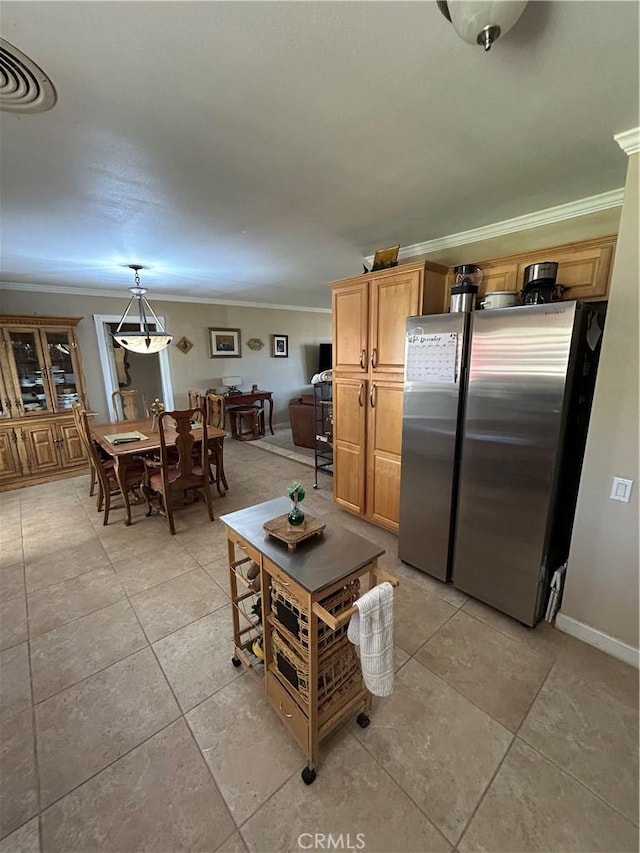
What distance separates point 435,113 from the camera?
4.30ft

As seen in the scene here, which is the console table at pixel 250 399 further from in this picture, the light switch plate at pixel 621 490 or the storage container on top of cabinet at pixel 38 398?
the light switch plate at pixel 621 490

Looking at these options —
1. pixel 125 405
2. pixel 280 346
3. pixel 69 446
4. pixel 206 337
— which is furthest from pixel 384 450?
pixel 280 346

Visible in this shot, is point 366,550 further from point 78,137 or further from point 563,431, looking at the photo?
point 78,137

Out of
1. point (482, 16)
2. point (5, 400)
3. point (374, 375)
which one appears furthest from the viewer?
point (5, 400)

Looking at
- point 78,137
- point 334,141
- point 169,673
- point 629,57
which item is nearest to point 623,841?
point 169,673

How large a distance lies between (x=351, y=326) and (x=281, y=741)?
2741 millimetres

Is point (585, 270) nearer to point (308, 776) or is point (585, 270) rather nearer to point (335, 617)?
point (335, 617)

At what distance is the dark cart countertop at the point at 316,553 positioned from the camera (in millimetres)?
1179

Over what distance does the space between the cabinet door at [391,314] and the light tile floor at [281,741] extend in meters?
1.75

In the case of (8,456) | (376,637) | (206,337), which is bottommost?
(8,456)

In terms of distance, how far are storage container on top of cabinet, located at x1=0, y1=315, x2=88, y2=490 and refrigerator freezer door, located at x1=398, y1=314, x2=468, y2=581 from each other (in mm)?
4403

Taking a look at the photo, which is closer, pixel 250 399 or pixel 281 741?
pixel 281 741

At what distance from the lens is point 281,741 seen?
142cm

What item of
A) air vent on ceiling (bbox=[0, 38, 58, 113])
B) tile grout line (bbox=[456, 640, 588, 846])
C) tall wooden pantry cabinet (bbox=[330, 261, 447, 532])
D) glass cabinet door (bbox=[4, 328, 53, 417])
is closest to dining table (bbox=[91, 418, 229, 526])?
glass cabinet door (bbox=[4, 328, 53, 417])
